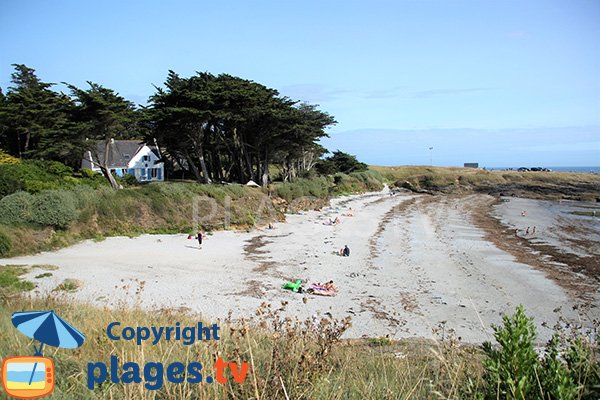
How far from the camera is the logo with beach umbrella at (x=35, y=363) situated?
7.73 ft

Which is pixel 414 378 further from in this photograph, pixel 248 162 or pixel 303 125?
pixel 248 162

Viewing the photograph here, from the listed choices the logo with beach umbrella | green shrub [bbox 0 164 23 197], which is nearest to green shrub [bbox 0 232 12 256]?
green shrub [bbox 0 164 23 197]

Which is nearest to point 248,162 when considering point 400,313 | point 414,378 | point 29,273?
point 29,273

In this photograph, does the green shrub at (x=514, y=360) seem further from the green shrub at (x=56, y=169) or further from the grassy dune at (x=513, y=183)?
the grassy dune at (x=513, y=183)

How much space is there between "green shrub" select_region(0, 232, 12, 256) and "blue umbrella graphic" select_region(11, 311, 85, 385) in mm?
15173

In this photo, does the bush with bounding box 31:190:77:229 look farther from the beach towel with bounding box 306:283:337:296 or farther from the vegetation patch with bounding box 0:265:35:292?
the beach towel with bounding box 306:283:337:296

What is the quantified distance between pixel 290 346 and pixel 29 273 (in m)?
12.8

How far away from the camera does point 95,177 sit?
29812 mm

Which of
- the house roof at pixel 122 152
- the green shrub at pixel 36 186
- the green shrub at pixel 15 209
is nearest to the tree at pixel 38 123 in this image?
the green shrub at pixel 36 186

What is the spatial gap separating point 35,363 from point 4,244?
51.2ft

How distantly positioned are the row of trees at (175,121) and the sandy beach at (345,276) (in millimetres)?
10362

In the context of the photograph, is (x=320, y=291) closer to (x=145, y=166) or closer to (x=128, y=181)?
(x=128, y=181)

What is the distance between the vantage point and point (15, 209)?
16.6m

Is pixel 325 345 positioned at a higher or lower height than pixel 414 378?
higher
